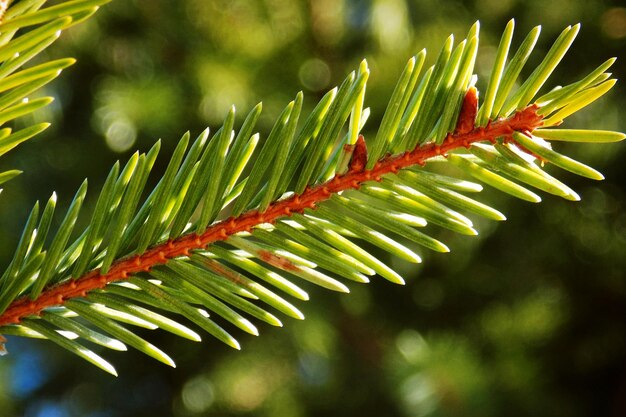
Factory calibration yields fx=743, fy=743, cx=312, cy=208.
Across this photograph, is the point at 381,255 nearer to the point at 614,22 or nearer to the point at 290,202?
the point at 614,22

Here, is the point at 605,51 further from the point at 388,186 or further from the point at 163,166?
the point at 388,186

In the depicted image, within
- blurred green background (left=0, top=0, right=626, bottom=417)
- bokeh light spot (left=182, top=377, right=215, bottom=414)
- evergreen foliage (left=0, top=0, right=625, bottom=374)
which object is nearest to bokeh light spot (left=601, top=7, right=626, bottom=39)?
blurred green background (left=0, top=0, right=626, bottom=417)

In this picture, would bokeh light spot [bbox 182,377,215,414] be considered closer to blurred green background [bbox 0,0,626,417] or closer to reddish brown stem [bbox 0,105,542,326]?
blurred green background [bbox 0,0,626,417]

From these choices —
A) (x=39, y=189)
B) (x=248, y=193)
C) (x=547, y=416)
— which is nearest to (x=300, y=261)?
(x=248, y=193)

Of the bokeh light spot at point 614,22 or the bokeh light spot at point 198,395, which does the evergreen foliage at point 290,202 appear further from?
the bokeh light spot at point 614,22

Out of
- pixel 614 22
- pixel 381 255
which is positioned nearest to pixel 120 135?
pixel 381 255

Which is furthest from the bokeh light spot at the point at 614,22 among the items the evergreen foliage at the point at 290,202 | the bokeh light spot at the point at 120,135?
the evergreen foliage at the point at 290,202
